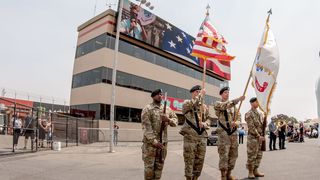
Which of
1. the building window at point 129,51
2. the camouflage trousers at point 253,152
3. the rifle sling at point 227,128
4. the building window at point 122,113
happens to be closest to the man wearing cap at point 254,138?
the camouflage trousers at point 253,152

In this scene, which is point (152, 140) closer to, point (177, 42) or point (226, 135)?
point (226, 135)

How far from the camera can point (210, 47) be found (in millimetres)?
8289

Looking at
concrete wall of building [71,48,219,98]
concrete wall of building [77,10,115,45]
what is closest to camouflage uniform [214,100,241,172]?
concrete wall of building [71,48,219,98]

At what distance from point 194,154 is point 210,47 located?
2870 millimetres

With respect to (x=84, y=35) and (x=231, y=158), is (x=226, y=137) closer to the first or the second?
(x=231, y=158)

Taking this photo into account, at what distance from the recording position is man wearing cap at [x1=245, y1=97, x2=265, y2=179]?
809cm

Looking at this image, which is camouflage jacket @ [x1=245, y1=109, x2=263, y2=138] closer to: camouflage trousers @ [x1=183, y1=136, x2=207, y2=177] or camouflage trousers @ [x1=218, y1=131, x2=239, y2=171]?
camouflage trousers @ [x1=218, y1=131, x2=239, y2=171]

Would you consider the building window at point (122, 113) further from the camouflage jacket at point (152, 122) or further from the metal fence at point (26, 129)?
the camouflage jacket at point (152, 122)

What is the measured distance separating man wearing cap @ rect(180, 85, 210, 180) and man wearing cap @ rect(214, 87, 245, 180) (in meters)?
0.79

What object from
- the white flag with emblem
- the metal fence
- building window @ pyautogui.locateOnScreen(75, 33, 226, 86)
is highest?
building window @ pyautogui.locateOnScreen(75, 33, 226, 86)

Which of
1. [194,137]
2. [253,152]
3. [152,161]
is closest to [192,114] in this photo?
[194,137]

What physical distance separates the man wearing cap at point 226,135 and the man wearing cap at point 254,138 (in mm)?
757

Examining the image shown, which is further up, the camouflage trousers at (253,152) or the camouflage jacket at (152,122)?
the camouflage jacket at (152,122)

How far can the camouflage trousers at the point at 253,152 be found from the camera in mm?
8086
